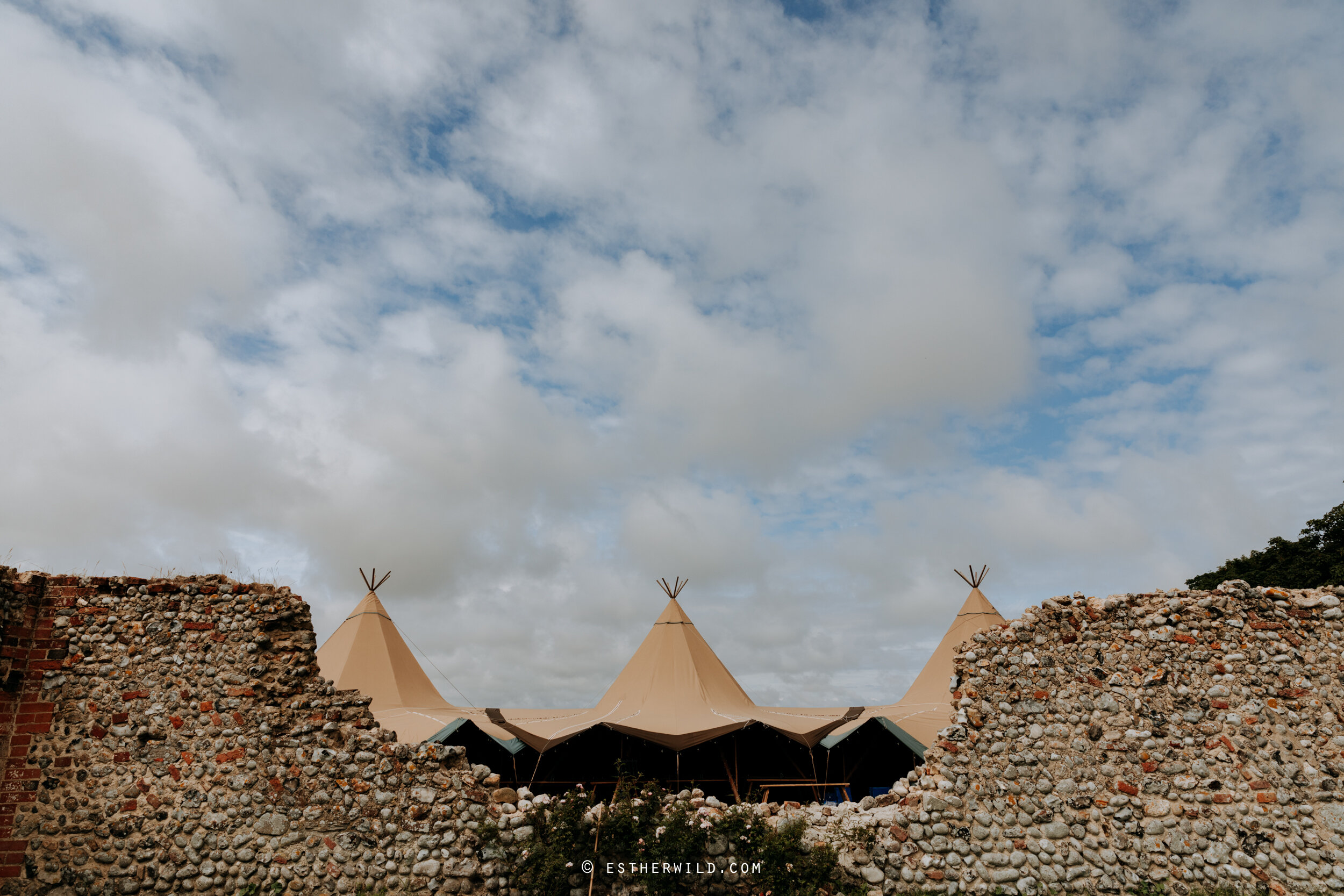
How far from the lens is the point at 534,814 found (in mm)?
6855

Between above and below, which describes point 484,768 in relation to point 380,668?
below

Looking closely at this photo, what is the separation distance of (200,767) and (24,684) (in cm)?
177

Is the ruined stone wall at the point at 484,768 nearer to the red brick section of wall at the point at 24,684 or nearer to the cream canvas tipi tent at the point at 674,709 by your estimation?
the red brick section of wall at the point at 24,684

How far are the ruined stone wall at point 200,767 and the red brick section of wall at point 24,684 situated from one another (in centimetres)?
1

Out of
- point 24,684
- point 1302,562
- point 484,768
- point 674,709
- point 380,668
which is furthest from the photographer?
point 1302,562

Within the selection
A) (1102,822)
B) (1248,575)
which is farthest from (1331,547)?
(1102,822)

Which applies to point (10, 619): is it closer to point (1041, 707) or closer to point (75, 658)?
point (75, 658)

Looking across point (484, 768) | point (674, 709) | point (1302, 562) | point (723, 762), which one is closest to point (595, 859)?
point (484, 768)

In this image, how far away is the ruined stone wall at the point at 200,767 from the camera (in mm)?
6316

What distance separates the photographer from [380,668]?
17297 millimetres

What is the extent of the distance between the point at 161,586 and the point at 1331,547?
29.2m

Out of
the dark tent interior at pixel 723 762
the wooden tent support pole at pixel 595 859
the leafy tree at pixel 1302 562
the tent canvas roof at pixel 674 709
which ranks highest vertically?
the leafy tree at pixel 1302 562

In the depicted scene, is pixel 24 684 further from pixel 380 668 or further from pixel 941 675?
pixel 941 675

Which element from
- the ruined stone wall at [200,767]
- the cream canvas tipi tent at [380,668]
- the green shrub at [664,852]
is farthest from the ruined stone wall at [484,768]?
the cream canvas tipi tent at [380,668]
